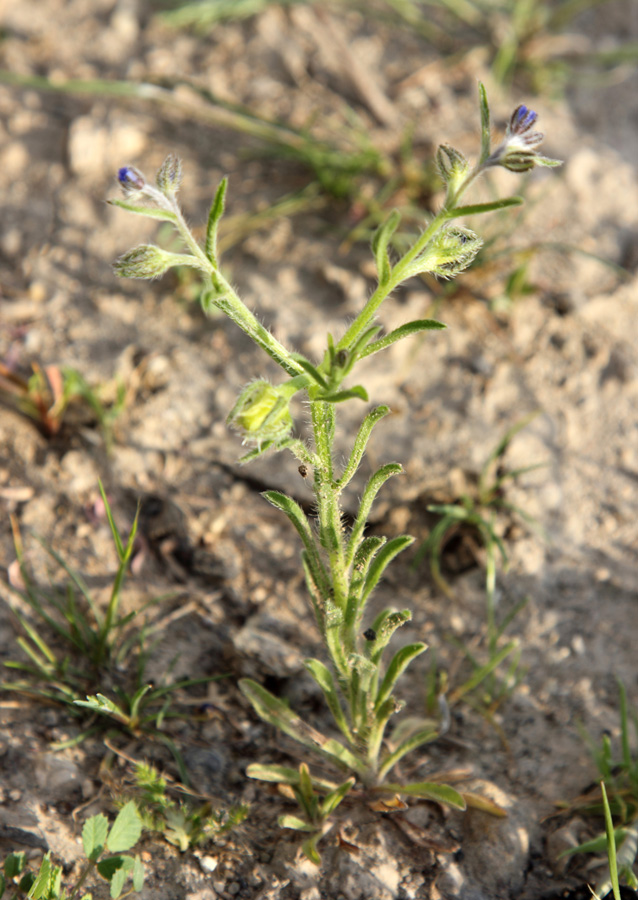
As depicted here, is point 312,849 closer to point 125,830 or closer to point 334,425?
point 125,830

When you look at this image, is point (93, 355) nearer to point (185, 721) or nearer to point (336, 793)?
point (185, 721)

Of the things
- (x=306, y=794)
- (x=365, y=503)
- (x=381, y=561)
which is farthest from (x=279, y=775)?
(x=365, y=503)

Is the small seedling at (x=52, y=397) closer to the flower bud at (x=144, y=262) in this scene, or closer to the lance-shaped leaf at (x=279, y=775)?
the flower bud at (x=144, y=262)

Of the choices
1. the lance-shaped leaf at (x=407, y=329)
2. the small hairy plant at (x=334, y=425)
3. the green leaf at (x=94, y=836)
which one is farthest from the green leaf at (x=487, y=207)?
the green leaf at (x=94, y=836)

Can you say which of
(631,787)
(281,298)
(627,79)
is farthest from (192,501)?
(627,79)

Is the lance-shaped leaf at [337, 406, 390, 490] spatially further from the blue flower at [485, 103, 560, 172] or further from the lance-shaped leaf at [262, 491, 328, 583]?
the blue flower at [485, 103, 560, 172]

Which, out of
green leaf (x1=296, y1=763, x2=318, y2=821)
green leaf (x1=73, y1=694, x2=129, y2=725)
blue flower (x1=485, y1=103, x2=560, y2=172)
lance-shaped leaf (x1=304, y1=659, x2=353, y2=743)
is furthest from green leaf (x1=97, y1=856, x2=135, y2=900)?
blue flower (x1=485, y1=103, x2=560, y2=172)
